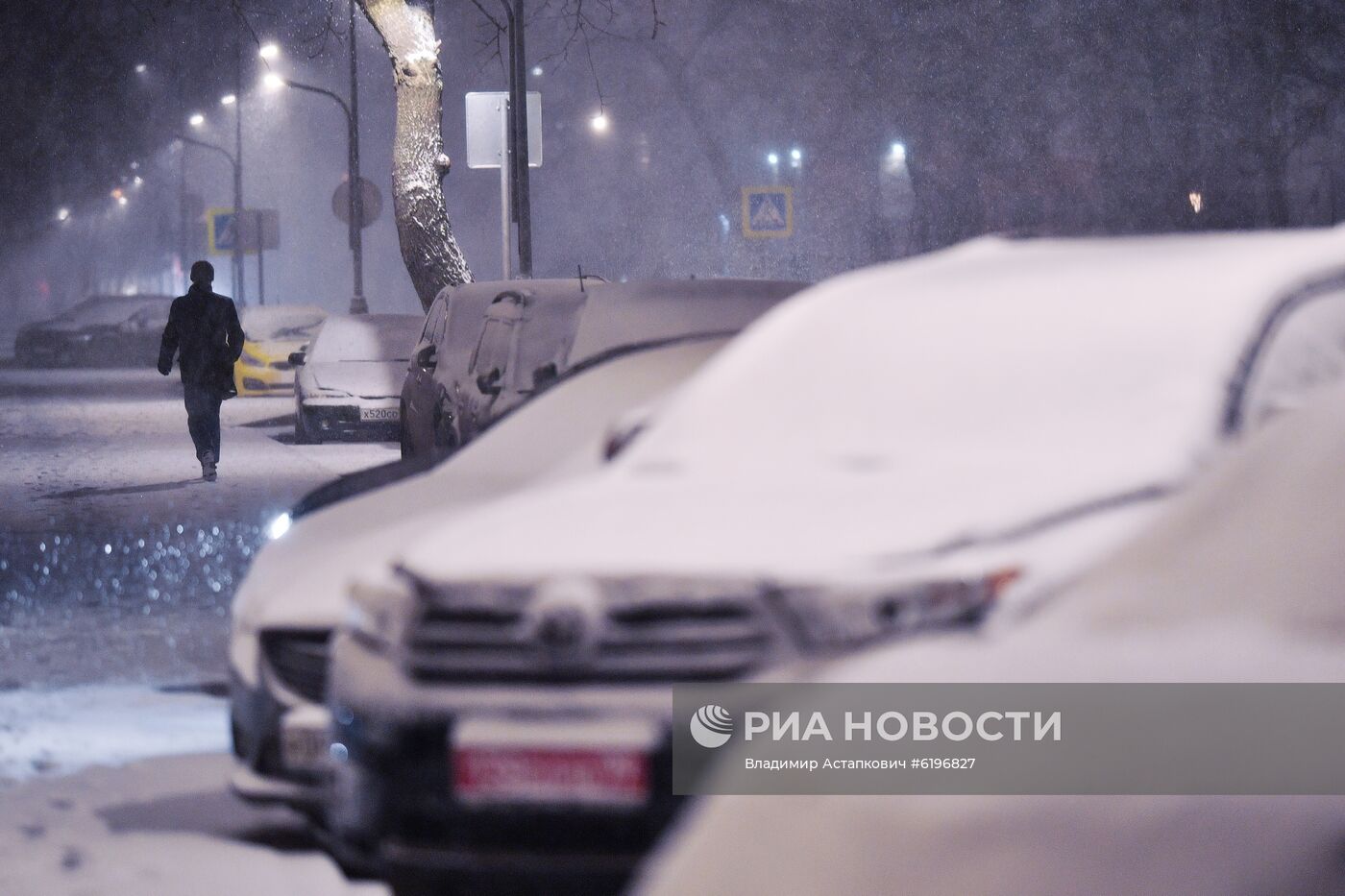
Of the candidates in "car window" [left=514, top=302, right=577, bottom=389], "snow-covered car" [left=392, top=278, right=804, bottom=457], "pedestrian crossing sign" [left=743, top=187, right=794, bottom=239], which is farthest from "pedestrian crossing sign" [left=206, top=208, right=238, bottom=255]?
"car window" [left=514, top=302, right=577, bottom=389]

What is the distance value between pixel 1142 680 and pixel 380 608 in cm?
252

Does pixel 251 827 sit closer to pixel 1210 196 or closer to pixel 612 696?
pixel 612 696

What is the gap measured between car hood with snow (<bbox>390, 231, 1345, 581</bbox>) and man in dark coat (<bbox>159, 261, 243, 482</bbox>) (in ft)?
39.5

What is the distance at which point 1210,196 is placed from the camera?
52781mm

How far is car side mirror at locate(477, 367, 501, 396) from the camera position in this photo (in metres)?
12.4

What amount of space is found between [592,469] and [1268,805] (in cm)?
431

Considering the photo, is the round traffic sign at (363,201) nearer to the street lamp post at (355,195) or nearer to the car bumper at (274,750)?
the street lamp post at (355,195)

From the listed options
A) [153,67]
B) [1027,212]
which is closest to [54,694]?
[1027,212]

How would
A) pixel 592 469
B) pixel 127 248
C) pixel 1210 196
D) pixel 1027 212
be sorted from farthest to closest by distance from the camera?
pixel 127 248 → pixel 1027 212 → pixel 1210 196 → pixel 592 469

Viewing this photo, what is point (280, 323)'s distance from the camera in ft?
119

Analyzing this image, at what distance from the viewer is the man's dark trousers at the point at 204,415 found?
59.3 feet
